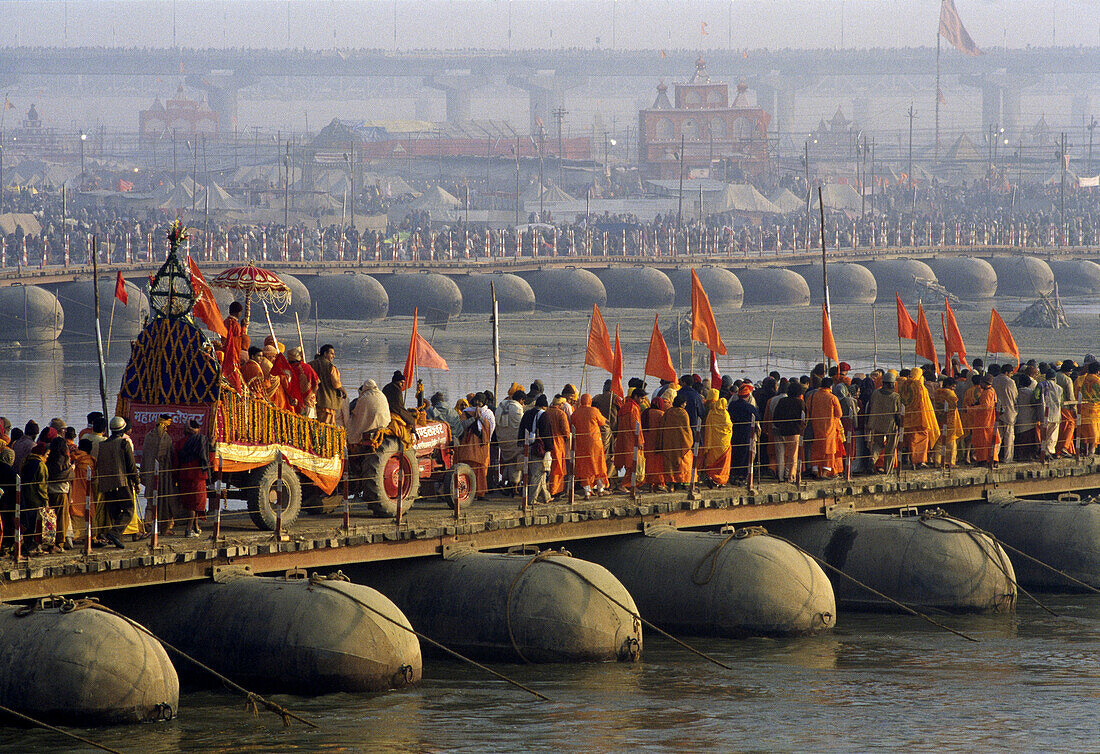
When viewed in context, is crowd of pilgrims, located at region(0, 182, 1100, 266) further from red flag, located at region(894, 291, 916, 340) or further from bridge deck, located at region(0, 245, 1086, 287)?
red flag, located at region(894, 291, 916, 340)

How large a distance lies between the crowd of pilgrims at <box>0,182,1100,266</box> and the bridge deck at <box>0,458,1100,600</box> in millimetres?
44953

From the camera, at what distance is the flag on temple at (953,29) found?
180 m

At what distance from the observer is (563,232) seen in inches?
3487

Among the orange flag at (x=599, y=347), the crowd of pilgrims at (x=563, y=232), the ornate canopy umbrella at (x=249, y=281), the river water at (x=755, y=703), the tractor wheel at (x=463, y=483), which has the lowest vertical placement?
the river water at (x=755, y=703)

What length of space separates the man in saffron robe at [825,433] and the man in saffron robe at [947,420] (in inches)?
71.0

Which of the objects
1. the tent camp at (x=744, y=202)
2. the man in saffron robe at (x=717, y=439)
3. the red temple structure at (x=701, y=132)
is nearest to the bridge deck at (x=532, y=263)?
the tent camp at (x=744, y=202)

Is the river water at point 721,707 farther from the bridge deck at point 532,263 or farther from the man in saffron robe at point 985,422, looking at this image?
the bridge deck at point 532,263

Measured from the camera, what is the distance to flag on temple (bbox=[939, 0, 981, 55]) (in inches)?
7096

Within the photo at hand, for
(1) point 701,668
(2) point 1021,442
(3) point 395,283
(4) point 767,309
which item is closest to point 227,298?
(3) point 395,283

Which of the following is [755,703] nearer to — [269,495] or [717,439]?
[717,439]

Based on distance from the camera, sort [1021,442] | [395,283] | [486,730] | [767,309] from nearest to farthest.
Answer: [486,730]
[1021,442]
[395,283]
[767,309]

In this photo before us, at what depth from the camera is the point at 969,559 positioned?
20.3 m

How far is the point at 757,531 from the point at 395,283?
1760 inches

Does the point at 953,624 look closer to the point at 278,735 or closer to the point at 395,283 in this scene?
the point at 278,735
